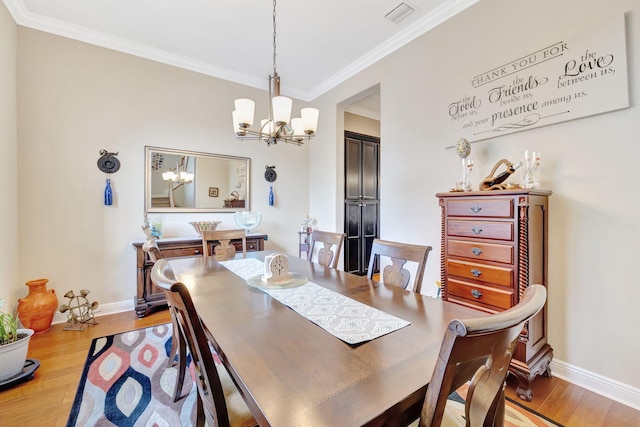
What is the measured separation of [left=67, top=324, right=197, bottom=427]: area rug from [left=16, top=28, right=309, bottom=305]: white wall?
3.33 feet

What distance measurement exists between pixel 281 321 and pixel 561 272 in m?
2.00

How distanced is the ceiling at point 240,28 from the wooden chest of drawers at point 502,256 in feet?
6.07

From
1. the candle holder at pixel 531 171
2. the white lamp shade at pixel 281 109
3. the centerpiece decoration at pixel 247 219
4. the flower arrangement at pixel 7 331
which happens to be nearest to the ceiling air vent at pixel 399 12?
the white lamp shade at pixel 281 109

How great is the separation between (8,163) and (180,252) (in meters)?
1.61

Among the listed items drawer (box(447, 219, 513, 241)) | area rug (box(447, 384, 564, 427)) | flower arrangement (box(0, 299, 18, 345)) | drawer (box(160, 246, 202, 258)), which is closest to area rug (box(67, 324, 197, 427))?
flower arrangement (box(0, 299, 18, 345))

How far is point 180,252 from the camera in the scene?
3.08 metres

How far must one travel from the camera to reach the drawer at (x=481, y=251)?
177 centimetres

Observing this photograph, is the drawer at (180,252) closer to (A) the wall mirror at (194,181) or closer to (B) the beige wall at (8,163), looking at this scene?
(A) the wall mirror at (194,181)

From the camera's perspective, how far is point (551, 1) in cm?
192

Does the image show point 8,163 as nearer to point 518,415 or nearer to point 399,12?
point 399,12

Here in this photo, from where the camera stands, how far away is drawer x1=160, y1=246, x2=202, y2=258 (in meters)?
3.02

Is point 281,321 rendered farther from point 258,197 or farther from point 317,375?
point 258,197

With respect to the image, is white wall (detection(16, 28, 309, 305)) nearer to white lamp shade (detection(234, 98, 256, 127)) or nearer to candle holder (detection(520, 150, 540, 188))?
white lamp shade (detection(234, 98, 256, 127))

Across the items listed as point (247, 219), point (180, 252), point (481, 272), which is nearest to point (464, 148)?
point (481, 272)
